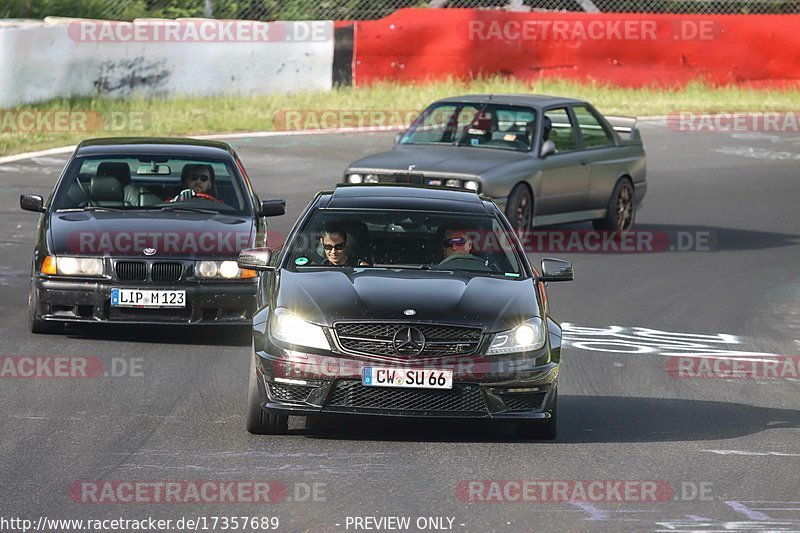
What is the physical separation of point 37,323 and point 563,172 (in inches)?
311

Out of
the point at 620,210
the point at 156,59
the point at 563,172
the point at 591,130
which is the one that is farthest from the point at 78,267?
the point at 156,59

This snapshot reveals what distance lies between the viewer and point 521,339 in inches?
346

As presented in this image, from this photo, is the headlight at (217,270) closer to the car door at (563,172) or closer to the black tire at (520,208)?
the black tire at (520,208)

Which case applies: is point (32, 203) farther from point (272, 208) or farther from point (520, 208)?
point (520, 208)

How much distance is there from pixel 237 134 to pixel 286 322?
18508 millimetres

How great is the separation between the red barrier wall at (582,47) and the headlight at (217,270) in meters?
17.9

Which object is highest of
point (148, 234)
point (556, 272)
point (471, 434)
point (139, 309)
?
point (556, 272)

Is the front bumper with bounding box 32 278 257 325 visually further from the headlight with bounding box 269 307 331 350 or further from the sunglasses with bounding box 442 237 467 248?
the headlight with bounding box 269 307 331 350

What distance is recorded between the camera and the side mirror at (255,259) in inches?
384

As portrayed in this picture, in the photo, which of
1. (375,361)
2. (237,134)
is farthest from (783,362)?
(237,134)

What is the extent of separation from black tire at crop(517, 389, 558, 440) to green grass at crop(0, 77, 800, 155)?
1610cm

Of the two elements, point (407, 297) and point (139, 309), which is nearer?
point (407, 297)

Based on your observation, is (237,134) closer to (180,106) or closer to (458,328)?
(180,106)

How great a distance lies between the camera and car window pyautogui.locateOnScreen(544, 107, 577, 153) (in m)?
18.7
